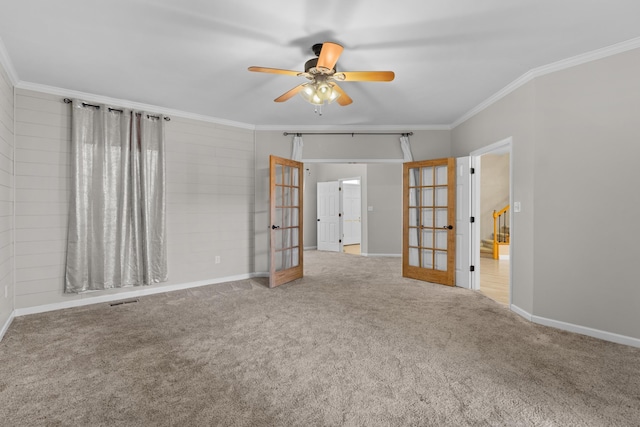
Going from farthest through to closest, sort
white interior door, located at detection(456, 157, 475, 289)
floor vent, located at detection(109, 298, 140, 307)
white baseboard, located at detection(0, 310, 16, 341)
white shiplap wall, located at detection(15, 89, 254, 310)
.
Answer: white interior door, located at detection(456, 157, 475, 289), floor vent, located at detection(109, 298, 140, 307), white shiplap wall, located at detection(15, 89, 254, 310), white baseboard, located at detection(0, 310, 16, 341)

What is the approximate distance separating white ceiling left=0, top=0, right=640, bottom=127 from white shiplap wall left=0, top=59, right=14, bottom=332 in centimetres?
35

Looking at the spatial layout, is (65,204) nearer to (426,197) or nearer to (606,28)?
(426,197)

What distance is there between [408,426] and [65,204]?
427 cm

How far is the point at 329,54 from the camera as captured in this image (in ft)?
7.83

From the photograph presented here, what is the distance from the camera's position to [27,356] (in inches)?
100

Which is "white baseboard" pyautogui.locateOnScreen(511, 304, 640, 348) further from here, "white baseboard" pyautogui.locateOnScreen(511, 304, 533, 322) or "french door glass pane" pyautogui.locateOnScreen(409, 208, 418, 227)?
"french door glass pane" pyautogui.locateOnScreen(409, 208, 418, 227)

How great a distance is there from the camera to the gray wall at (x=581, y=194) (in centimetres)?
274

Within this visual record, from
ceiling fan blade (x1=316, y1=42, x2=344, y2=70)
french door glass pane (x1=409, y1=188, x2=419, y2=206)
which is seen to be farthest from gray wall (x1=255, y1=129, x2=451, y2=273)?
ceiling fan blade (x1=316, y1=42, x2=344, y2=70)

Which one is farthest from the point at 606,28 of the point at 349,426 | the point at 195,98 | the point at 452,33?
the point at 195,98

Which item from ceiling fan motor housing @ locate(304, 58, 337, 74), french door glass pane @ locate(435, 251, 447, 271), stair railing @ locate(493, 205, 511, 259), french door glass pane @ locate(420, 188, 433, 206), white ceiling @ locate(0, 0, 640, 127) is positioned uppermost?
white ceiling @ locate(0, 0, 640, 127)

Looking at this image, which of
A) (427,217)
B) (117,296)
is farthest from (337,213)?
(117,296)

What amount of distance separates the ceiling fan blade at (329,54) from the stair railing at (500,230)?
20.3 feet

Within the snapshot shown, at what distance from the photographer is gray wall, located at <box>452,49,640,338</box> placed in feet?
8.98

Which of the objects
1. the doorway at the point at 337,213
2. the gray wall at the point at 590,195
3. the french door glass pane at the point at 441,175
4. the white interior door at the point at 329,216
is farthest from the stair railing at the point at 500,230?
the gray wall at the point at 590,195
